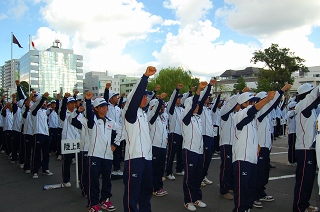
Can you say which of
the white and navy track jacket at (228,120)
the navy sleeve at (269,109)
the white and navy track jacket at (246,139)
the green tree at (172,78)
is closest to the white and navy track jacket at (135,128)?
the white and navy track jacket at (246,139)

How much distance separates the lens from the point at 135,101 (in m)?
4.02

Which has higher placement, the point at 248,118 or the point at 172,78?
the point at 172,78

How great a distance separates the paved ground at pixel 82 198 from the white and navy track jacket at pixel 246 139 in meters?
1.42

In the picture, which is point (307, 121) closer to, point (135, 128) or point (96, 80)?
point (135, 128)

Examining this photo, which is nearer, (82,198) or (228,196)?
(228,196)

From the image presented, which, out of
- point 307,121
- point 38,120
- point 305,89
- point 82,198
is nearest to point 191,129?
point 307,121

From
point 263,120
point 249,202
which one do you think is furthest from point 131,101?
point 263,120

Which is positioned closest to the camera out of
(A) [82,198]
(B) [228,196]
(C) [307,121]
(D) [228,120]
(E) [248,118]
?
(E) [248,118]

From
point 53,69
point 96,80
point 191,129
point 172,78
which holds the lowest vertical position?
point 191,129

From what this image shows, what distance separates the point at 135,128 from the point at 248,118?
1.78 meters

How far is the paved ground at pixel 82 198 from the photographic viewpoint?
5680mm

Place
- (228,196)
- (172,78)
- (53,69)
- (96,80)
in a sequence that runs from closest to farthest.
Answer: (228,196) < (172,78) < (96,80) < (53,69)

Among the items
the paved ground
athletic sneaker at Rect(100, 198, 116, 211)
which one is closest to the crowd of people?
athletic sneaker at Rect(100, 198, 116, 211)

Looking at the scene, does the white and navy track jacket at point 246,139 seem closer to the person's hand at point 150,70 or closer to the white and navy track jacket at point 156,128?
the person's hand at point 150,70
